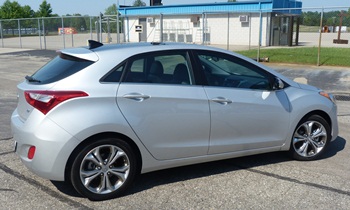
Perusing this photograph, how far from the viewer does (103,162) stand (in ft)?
12.3

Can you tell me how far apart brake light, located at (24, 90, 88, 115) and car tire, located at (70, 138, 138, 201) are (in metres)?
0.50

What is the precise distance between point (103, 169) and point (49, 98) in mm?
901

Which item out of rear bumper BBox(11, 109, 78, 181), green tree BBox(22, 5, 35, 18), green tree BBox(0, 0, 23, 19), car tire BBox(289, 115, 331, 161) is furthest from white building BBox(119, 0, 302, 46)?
green tree BBox(22, 5, 35, 18)

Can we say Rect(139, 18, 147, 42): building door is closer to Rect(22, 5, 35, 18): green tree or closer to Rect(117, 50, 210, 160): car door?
Rect(117, 50, 210, 160): car door

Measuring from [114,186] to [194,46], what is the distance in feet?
6.08

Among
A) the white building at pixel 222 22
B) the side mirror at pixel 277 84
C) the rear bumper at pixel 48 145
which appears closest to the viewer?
the rear bumper at pixel 48 145

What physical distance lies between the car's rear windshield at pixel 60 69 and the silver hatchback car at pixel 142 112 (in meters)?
0.01

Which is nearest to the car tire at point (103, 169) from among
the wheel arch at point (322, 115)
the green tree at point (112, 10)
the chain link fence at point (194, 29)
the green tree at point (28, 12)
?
the wheel arch at point (322, 115)

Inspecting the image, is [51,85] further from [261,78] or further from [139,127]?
[261,78]

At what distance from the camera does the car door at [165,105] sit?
3.79 metres

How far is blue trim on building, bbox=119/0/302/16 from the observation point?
27.6 metres

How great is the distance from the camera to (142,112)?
3.79 metres

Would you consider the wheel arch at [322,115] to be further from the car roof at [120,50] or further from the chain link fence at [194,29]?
the chain link fence at [194,29]

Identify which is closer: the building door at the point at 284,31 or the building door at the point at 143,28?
the building door at the point at 284,31
